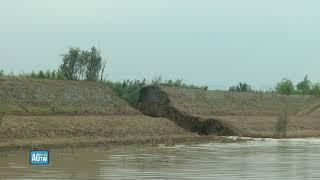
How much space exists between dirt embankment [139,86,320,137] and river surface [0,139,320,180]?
41.3 ft

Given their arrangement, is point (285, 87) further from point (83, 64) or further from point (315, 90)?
point (83, 64)

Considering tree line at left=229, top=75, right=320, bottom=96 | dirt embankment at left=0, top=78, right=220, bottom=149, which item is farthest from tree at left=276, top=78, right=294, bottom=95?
dirt embankment at left=0, top=78, right=220, bottom=149

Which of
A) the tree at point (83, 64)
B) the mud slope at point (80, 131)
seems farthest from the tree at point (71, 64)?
the mud slope at point (80, 131)

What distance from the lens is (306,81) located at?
84.8 m

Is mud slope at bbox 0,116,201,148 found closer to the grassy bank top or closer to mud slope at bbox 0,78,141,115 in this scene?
mud slope at bbox 0,78,141,115

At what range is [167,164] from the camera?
1964cm

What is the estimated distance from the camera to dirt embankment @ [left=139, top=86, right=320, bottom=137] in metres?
39.7

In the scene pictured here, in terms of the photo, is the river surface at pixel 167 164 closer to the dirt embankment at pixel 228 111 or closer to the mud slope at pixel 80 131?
the mud slope at pixel 80 131

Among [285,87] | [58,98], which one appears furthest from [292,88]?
[58,98]

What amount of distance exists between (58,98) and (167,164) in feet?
64.4

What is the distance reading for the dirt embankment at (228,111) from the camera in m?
39.7

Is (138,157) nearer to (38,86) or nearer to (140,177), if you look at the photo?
(140,177)

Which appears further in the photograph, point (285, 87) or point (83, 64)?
point (285, 87)

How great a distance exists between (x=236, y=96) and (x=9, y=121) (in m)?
25.8
